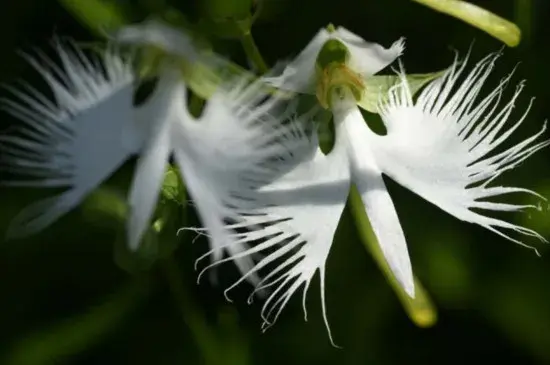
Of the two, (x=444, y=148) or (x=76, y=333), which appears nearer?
(x=444, y=148)

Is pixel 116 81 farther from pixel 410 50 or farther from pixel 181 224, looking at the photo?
pixel 410 50

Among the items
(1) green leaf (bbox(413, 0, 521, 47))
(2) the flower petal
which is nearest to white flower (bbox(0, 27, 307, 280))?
(2) the flower petal

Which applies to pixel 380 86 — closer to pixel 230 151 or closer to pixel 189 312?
pixel 230 151

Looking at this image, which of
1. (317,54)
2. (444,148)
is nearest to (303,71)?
(317,54)

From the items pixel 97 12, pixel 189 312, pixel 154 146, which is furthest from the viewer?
pixel 189 312

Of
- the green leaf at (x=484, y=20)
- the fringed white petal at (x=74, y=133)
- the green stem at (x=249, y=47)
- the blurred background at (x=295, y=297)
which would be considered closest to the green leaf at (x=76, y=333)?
the blurred background at (x=295, y=297)

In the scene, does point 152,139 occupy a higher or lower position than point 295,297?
higher

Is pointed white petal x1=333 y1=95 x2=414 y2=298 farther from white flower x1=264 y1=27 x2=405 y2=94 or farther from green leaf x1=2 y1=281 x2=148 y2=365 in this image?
green leaf x1=2 y1=281 x2=148 y2=365

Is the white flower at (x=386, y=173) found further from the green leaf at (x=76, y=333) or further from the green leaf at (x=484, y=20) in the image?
the green leaf at (x=76, y=333)
